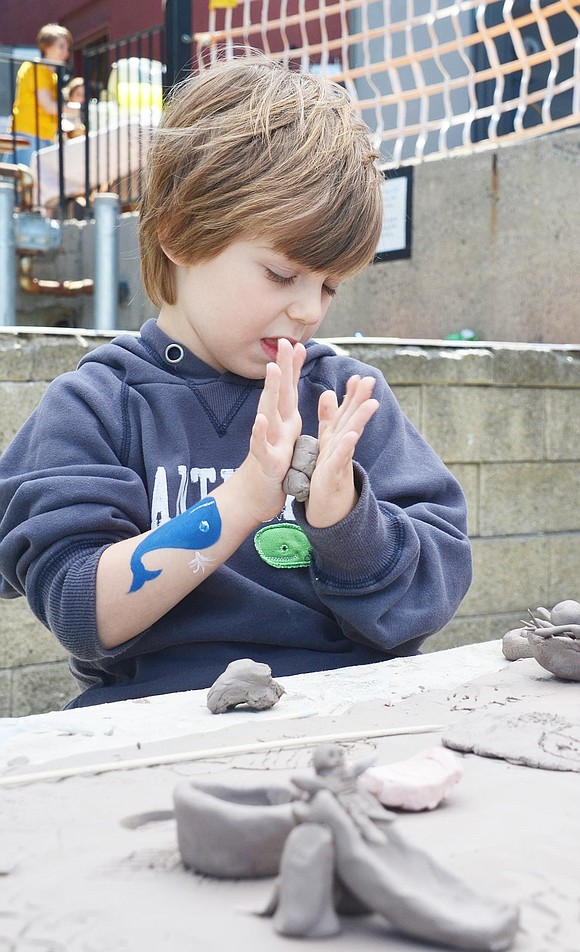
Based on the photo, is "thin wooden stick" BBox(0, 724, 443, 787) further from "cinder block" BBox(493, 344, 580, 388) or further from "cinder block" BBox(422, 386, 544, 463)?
"cinder block" BBox(493, 344, 580, 388)

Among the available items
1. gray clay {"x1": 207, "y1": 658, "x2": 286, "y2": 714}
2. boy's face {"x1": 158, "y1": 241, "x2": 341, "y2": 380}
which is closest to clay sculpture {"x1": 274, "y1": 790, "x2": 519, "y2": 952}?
gray clay {"x1": 207, "y1": 658, "x2": 286, "y2": 714}

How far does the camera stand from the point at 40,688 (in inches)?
99.0

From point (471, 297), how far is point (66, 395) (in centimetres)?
265

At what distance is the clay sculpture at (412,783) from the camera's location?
2.74ft

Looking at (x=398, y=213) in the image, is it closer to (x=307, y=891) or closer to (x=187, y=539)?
(x=187, y=539)

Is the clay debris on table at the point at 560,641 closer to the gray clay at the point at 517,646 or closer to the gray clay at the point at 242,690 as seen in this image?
the gray clay at the point at 517,646

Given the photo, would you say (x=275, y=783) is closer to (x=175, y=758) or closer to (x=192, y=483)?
(x=175, y=758)

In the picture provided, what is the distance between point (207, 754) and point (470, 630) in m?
2.18

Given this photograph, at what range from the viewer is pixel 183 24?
173 inches

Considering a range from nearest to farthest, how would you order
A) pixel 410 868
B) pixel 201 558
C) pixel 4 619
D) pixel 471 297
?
pixel 410 868, pixel 201 558, pixel 4 619, pixel 471 297

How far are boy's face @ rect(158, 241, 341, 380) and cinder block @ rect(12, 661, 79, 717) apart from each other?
1.19 metres

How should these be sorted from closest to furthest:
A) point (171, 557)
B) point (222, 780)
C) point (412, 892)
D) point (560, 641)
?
point (412, 892) < point (222, 780) < point (560, 641) < point (171, 557)

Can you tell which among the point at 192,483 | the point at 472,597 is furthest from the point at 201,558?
the point at 472,597

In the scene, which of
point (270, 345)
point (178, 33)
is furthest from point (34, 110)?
point (270, 345)
